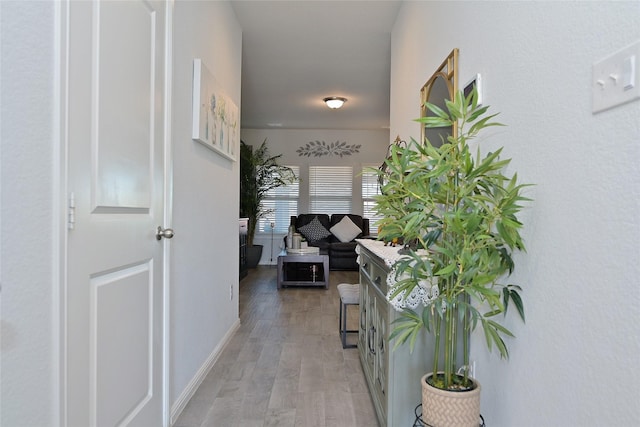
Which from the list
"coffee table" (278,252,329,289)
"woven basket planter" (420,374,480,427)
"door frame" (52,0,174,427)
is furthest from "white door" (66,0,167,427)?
"coffee table" (278,252,329,289)

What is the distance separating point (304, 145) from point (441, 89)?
663 cm

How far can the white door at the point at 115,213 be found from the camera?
4.17 ft

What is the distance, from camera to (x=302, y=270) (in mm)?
6863

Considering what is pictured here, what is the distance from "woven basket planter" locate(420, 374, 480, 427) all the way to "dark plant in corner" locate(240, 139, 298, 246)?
640cm

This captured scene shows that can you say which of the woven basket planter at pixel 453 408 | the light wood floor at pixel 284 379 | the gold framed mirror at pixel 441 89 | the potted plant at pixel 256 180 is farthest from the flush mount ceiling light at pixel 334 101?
the woven basket planter at pixel 453 408

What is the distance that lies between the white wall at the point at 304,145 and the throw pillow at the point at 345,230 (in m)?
0.64

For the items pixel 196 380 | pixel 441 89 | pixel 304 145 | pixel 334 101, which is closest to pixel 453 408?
pixel 441 89

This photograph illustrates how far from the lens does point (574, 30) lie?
1.06 m

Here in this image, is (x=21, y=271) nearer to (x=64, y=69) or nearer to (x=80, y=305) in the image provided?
(x=80, y=305)

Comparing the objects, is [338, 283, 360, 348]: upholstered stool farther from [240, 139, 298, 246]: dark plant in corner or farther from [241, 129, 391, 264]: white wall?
[241, 129, 391, 264]: white wall

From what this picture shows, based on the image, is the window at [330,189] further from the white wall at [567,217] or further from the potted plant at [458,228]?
the potted plant at [458,228]

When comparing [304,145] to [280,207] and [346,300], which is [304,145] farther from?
[346,300]

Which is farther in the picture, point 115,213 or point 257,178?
point 257,178

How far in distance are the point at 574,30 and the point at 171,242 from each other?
1.87 metres
